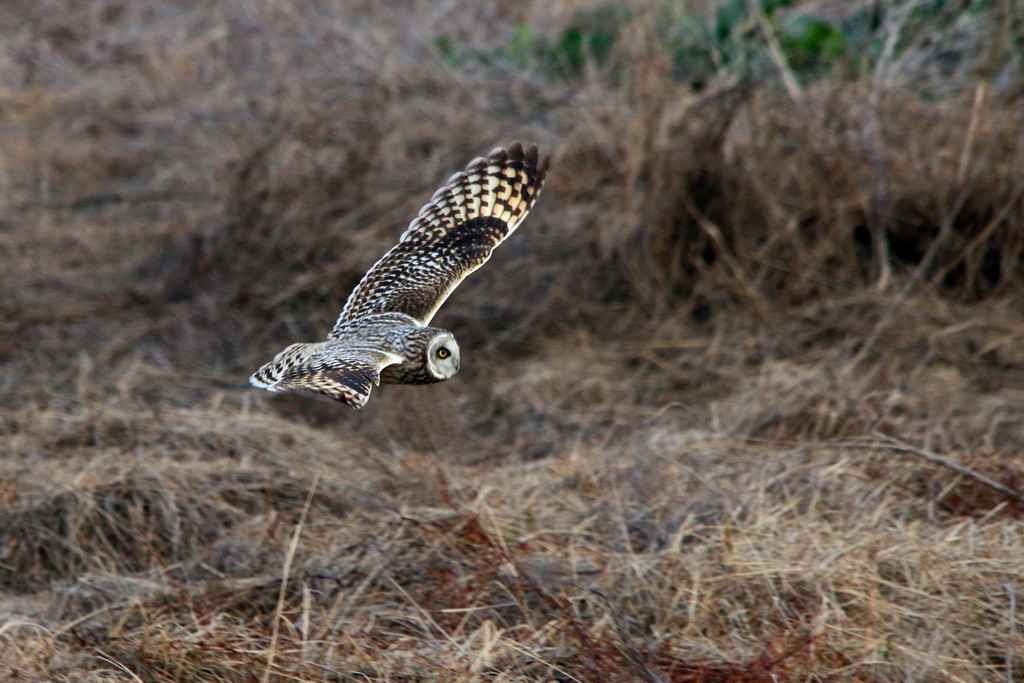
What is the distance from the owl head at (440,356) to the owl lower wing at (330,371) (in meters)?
0.12

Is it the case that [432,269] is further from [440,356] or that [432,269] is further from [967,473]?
[967,473]

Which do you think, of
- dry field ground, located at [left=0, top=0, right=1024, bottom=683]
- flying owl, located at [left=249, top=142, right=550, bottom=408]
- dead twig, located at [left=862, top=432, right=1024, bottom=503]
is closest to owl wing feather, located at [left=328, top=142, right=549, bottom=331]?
flying owl, located at [left=249, top=142, right=550, bottom=408]

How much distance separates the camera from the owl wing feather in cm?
445

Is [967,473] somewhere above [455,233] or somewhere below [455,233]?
below

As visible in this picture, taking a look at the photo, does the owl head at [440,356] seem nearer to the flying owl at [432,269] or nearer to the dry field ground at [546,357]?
the flying owl at [432,269]

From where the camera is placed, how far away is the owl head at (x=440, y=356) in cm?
371

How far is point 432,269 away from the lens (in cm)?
451

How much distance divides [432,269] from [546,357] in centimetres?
213

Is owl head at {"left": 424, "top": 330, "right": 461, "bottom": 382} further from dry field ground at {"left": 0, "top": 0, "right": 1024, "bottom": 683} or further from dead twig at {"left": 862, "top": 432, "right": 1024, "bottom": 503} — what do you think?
dead twig at {"left": 862, "top": 432, "right": 1024, "bottom": 503}

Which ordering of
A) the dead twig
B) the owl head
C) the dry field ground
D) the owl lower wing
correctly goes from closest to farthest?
the owl lower wing, the dry field ground, the owl head, the dead twig

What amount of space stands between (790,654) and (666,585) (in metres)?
0.72

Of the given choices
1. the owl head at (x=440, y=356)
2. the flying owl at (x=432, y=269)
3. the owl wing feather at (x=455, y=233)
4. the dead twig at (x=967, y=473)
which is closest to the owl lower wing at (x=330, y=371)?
the flying owl at (x=432, y=269)

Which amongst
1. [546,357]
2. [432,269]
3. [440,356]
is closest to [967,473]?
[440,356]

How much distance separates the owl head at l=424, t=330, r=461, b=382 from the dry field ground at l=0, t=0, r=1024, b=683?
49 centimetres
